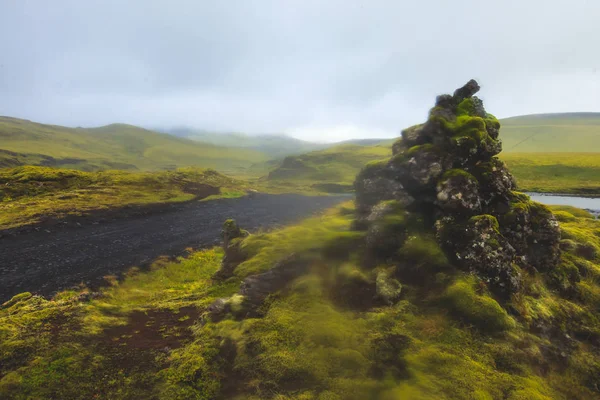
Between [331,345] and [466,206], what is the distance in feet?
49.6

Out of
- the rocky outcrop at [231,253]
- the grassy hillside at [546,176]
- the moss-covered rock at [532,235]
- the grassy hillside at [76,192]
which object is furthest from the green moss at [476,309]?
the grassy hillside at [546,176]

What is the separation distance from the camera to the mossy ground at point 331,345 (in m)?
14.4

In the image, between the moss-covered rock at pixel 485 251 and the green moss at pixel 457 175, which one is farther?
the green moss at pixel 457 175

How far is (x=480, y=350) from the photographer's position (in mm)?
15891

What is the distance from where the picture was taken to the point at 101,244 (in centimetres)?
4903

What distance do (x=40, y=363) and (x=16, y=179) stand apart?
82.0m

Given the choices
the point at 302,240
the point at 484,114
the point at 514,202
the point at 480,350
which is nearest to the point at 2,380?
the point at 302,240

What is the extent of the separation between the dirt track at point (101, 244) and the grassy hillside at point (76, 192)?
7869 mm

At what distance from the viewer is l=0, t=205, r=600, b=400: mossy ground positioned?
47.3 feet

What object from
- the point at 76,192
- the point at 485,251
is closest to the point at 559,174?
the point at 485,251

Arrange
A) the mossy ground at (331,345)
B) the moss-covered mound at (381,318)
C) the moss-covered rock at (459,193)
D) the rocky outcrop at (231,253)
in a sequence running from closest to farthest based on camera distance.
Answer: the mossy ground at (331,345), the moss-covered mound at (381,318), the moss-covered rock at (459,193), the rocky outcrop at (231,253)

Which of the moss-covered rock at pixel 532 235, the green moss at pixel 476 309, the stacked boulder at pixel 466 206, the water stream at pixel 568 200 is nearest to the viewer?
the green moss at pixel 476 309

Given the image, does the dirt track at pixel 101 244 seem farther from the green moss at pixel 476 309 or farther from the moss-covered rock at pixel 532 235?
the moss-covered rock at pixel 532 235

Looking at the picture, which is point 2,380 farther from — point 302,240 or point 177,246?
point 177,246
